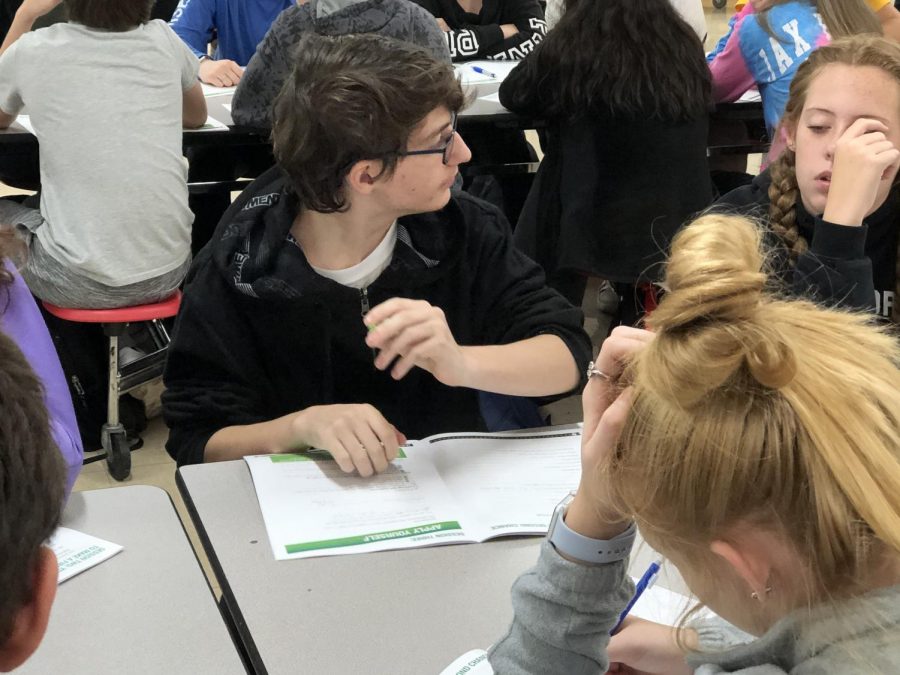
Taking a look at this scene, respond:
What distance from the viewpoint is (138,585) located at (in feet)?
3.78

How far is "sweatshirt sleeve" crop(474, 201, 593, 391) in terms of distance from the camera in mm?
1658

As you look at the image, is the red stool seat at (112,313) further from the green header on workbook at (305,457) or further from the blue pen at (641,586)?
the blue pen at (641,586)

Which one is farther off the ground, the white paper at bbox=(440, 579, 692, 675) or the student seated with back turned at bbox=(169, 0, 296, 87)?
the student seated with back turned at bbox=(169, 0, 296, 87)

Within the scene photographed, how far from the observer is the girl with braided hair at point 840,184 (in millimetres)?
1634

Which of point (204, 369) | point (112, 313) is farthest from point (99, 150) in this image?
point (204, 369)

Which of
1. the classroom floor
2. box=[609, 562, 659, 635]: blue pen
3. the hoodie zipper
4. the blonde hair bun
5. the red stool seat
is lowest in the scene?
the classroom floor

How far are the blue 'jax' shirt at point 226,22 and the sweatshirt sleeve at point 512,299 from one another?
2.39 meters

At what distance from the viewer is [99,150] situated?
245 cm

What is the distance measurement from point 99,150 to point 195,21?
1461 millimetres

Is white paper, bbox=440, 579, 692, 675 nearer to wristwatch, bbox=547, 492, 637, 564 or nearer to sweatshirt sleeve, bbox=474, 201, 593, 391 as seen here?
wristwatch, bbox=547, 492, 637, 564

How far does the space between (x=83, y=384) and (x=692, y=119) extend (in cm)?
174

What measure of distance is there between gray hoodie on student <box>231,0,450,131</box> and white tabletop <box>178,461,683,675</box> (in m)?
1.21

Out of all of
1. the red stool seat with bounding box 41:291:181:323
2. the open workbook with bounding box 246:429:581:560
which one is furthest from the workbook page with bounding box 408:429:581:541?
the red stool seat with bounding box 41:291:181:323

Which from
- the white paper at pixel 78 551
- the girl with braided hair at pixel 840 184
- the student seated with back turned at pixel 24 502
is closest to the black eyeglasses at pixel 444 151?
the girl with braided hair at pixel 840 184
